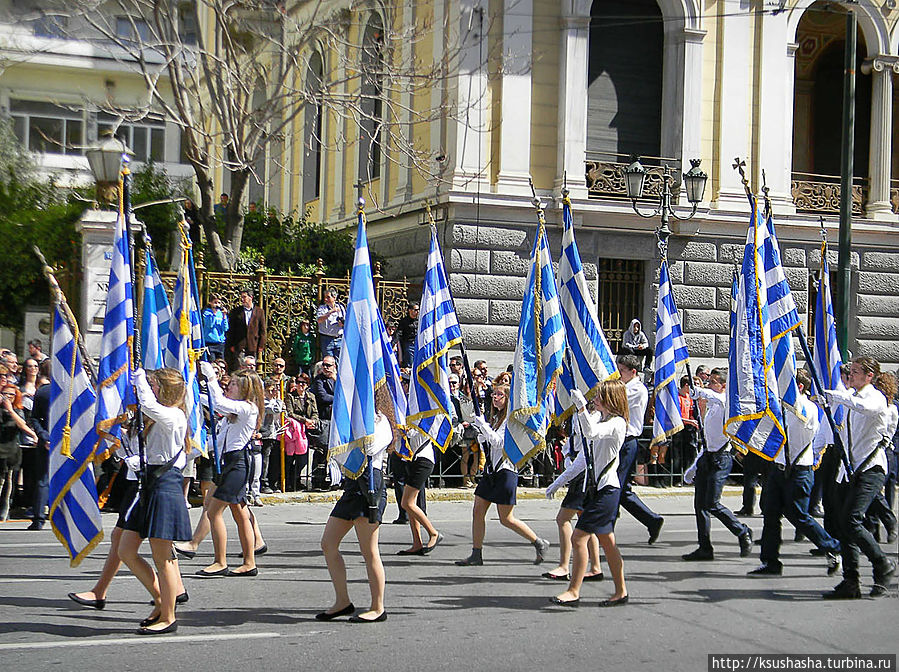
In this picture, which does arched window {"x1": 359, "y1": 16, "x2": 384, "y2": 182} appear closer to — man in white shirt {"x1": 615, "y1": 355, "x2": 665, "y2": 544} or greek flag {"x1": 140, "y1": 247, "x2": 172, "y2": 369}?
man in white shirt {"x1": 615, "y1": 355, "x2": 665, "y2": 544}

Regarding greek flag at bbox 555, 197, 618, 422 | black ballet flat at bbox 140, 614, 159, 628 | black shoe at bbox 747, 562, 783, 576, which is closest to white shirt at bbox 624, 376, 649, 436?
greek flag at bbox 555, 197, 618, 422

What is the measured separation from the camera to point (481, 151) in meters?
22.1

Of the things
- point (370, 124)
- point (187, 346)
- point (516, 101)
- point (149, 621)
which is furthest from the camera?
point (370, 124)

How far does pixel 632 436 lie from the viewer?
11.0 metres

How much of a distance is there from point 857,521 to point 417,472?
422 centimetres

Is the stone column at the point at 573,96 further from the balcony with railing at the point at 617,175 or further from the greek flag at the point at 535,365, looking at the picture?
the greek flag at the point at 535,365

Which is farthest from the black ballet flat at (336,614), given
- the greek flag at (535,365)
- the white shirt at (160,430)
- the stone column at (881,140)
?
the stone column at (881,140)

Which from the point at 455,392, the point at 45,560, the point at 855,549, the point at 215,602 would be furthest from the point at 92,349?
the point at 855,549

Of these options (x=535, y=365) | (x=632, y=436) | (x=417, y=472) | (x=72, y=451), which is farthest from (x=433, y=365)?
(x=72, y=451)

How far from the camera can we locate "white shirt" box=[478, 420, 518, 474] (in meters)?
10.8

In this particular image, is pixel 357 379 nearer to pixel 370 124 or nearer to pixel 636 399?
pixel 636 399

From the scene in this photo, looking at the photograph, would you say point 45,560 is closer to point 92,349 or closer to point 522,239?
point 92,349

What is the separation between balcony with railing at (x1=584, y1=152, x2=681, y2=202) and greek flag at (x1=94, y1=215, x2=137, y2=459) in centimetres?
1443

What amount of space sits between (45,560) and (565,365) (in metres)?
5.08
